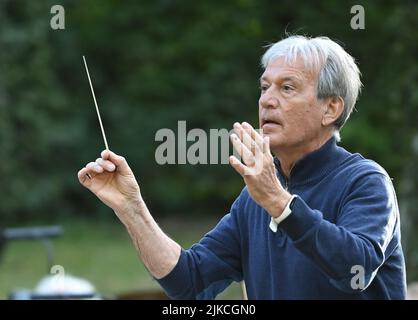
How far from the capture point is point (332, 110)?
9.70 ft

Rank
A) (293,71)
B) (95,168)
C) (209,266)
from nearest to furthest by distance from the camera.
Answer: (95,168) < (293,71) < (209,266)

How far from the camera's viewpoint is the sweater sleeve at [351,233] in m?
2.48

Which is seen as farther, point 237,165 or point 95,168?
point 95,168

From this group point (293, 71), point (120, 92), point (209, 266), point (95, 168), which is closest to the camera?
point (95, 168)

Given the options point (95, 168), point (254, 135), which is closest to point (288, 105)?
point (254, 135)

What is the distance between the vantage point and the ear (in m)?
2.93

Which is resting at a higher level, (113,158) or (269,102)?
(269,102)

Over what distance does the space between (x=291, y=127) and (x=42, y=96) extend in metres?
14.2

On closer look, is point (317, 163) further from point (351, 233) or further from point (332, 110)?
point (351, 233)

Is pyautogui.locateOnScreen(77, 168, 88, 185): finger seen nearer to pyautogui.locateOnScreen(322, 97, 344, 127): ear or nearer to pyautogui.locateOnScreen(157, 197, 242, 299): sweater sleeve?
pyautogui.locateOnScreen(157, 197, 242, 299): sweater sleeve

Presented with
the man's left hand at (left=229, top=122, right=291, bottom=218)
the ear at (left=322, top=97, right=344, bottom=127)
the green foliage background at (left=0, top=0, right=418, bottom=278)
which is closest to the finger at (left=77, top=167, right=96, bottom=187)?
the man's left hand at (left=229, top=122, right=291, bottom=218)

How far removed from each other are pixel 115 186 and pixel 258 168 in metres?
0.55

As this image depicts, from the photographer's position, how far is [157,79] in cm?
1716

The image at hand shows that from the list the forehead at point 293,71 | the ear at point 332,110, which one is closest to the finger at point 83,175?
the forehead at point 293,71
